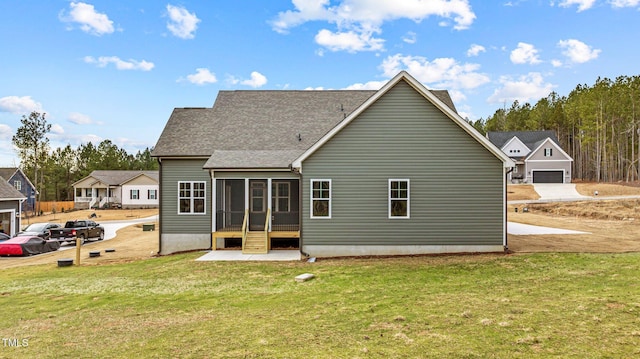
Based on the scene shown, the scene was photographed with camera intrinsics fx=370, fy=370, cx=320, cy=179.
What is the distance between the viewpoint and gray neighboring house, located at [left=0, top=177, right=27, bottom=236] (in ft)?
85.9

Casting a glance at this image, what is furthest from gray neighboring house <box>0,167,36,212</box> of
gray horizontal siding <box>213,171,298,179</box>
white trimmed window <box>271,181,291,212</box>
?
white trimmed window <box>271,181,291,212</box>

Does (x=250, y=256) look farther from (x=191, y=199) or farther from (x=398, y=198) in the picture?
(x=398, y=198)

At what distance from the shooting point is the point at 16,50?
23438 mm

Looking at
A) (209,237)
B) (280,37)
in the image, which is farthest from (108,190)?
(209,237)

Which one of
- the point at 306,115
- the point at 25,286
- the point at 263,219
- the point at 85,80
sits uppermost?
the point at 85,80

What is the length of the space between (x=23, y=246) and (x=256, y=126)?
546 inches

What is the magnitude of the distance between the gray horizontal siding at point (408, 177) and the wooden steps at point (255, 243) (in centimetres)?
237

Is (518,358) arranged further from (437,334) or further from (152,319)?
(152,319)

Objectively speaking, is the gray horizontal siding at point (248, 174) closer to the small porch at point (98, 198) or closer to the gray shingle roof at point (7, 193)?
the gray shingle roof at point (7, 193)

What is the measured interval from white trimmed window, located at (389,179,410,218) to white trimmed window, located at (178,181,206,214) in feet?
29.9

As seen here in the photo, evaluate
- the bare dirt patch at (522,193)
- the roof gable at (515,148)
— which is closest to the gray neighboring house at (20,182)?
the bare dirt patch at (522,193)

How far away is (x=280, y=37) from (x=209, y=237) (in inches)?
Result: 740

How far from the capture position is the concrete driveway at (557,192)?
38.8 m

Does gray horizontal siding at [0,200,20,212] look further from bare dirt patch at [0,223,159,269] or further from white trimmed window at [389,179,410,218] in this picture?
white trimmed window at [389,179,410,218]
